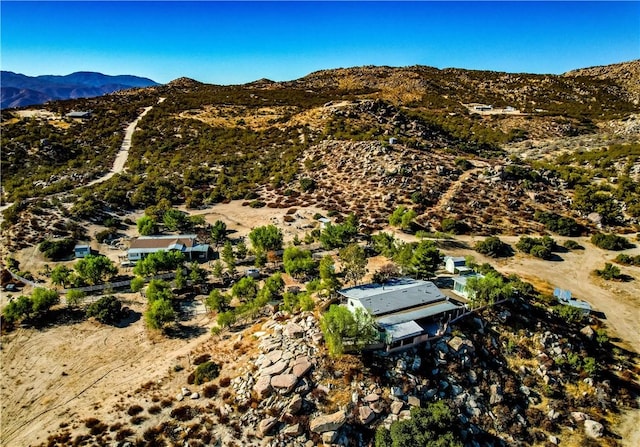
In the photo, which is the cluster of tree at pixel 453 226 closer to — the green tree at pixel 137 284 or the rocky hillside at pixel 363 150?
the rocky hillside at pixel 363 150

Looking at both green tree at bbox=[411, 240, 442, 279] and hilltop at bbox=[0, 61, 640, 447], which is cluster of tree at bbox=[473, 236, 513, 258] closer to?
hilltop at bbox=[0, 61, 640, 447]

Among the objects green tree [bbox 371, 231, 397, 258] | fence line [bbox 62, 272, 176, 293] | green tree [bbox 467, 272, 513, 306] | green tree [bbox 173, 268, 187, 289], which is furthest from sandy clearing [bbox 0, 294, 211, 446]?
green tree [bbox 467, 272, 513, 306]

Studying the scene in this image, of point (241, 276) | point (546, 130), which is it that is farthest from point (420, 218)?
point (546, 130)

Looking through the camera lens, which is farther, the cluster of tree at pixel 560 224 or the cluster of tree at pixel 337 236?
the cluster of tree at pixel 560 224

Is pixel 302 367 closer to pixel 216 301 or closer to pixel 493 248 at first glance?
pixel 216 301

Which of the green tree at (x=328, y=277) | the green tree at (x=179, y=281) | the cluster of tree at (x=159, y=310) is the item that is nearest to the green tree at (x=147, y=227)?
the green tree at (x=179, y=281)
